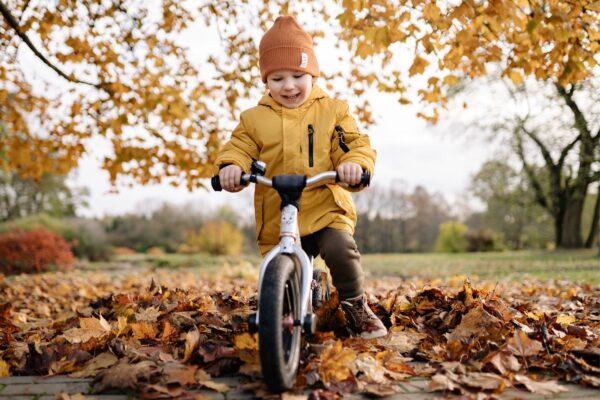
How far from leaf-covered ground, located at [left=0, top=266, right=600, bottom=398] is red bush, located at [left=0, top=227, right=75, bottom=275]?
1189cm

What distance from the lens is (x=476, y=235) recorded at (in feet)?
98.6

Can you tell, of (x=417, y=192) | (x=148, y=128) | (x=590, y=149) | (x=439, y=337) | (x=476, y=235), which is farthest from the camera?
(x=417, y=192)

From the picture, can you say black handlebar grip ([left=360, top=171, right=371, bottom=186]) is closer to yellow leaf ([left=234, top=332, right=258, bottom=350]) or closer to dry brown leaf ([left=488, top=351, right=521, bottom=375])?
yellow leaf ([left=234, top=332, right=258, bottom=350])

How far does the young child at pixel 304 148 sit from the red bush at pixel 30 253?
13571 millimetres

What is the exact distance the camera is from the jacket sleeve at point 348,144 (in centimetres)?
263

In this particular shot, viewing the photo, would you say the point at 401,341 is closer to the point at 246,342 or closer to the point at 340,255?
the point at 340,255

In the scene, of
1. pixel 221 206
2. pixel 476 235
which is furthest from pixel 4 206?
pixel 476 235

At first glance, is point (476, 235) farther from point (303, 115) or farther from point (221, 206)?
point (303, 115)

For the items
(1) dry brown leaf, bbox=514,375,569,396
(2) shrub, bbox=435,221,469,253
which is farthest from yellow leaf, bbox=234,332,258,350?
(2) shrub, bbox=435,221,469,253

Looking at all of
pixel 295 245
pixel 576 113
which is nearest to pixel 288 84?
pixel 295 245

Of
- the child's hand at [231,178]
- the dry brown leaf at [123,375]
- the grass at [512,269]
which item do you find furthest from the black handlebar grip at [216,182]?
the grass at [512,269]

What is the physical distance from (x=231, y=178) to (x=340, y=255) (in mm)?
680

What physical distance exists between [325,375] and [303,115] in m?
1.29

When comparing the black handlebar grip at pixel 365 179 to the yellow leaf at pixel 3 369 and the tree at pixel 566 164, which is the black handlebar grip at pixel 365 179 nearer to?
the yellow leaf at pixel 3 369
